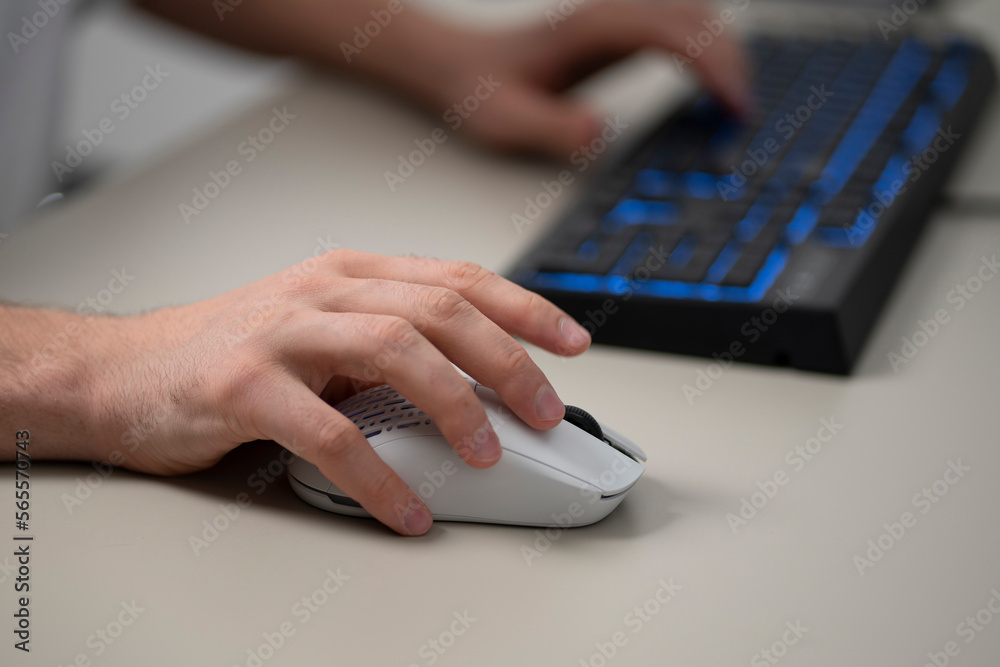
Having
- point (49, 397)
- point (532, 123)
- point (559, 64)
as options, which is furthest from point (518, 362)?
point (559, 64)

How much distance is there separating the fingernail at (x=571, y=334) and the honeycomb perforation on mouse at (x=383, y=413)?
0.09m

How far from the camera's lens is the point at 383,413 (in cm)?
50

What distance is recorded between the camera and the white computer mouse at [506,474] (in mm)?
471

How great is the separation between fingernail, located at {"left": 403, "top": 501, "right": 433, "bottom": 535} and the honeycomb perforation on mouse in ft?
0.13

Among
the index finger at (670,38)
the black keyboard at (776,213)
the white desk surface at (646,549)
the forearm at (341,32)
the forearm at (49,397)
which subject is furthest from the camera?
the forearm at (341,32)

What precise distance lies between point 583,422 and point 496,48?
631 millimetres

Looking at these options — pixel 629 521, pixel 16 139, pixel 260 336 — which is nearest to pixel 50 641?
pixel 260 336

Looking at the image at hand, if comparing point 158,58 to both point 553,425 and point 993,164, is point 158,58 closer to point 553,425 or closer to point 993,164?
point 993,164

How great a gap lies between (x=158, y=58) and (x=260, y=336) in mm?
1878

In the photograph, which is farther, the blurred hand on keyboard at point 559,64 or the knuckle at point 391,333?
the blurred hand on keyboard at point 559,64

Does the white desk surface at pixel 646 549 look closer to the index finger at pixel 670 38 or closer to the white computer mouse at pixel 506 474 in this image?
the white computer mouse at pixel 506 474

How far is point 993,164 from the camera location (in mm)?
876

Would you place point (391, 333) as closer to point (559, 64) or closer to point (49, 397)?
point (49, 397)

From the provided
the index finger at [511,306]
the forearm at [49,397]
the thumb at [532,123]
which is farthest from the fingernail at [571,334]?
the thumb at [532,123]
